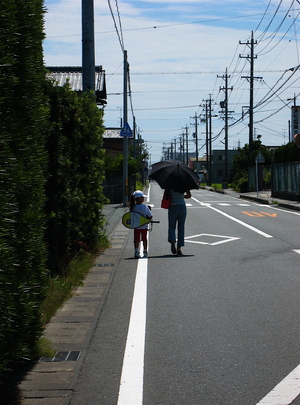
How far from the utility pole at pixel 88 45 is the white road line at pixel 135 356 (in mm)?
6605

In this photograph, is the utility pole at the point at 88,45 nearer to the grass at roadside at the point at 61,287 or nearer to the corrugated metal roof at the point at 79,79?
the grass at roadside at the point at 61,287

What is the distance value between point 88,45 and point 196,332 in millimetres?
9197

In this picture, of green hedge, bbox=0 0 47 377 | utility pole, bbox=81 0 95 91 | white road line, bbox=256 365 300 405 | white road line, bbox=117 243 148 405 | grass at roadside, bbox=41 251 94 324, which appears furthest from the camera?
utility pole, bbox=81 0 95 91

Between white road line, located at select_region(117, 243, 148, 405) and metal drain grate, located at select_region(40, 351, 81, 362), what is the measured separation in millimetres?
463

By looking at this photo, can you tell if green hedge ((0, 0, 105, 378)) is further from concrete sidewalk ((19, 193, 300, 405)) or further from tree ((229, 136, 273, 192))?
tree ((229, 136, 273, 192))

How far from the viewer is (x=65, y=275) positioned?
365 inches

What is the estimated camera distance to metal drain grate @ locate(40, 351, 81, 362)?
544cm

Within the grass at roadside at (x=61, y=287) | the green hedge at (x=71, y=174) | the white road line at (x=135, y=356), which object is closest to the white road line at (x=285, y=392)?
the white road line at (x=135, y=356)

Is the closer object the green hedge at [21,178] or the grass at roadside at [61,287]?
the green hedge at [21,178]

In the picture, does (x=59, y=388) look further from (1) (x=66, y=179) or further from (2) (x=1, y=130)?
(1) (x=66, y=179)

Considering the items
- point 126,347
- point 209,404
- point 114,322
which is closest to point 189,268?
point 114,322

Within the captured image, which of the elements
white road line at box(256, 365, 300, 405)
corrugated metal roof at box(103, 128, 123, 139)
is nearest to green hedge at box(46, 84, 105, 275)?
white road line at box(256, 365, 300, 405)

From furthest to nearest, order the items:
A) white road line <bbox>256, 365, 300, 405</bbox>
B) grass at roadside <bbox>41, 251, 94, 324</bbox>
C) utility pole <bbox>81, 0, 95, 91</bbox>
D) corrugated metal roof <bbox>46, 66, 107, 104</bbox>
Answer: corrugated metal roof <bbox>46, 66, 107, 104</bbox> → utility pole <bbox>81, 0, 95, 91</bbox> → grass at roadside <bbox>41, 251, 94, 324</bbox> → white road line <bbox>256, 365, 300, 405</bbox>

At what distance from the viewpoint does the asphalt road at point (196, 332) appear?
185 inches
